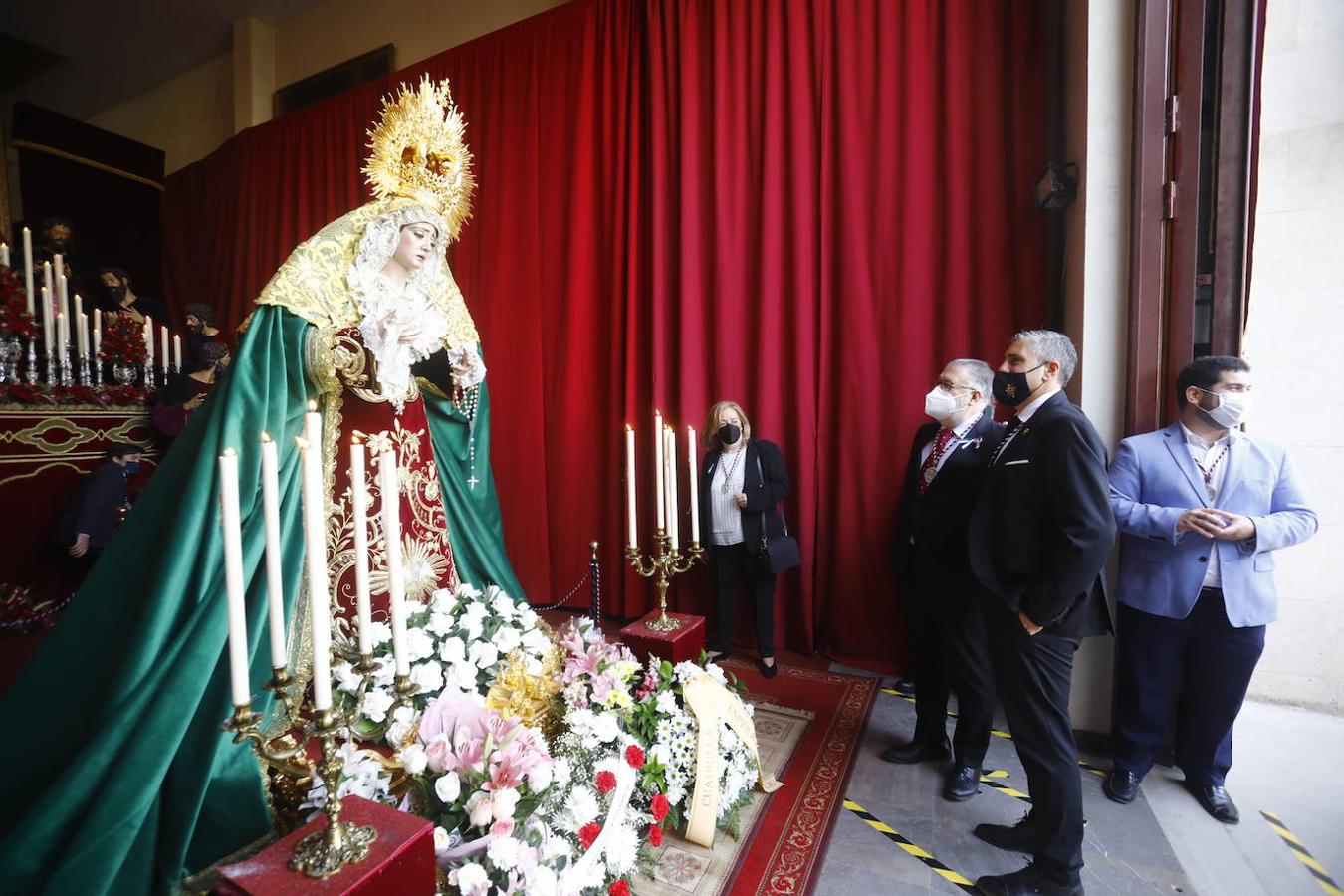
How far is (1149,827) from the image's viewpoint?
208 cm

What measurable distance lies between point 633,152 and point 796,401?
1.91 metres

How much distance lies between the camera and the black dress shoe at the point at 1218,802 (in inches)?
83.4

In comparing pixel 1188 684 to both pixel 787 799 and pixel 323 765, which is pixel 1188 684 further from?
pixel 323 765

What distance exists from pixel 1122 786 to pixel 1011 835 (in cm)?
57

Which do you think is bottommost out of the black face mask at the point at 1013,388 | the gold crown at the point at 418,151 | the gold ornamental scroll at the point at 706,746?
the gold ornamental scroll at the point at 706,746

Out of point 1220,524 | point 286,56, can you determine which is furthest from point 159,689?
point 286,56

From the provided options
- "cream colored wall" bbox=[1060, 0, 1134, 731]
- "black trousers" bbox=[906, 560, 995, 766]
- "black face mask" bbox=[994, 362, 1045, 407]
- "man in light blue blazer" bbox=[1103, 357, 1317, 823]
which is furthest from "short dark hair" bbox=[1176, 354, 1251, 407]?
"black trousers" bbox=[906, 560, 995, 766]

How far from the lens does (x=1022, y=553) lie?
186 cm

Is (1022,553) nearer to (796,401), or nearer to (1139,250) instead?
(1139,250)

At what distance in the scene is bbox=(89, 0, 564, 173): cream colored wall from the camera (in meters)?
5.21

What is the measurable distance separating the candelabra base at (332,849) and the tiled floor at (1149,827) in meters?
1.37

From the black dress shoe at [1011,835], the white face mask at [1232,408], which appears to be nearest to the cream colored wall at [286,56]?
the white face mask at [1232,408]

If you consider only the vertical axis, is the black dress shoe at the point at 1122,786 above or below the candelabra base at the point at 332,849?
below

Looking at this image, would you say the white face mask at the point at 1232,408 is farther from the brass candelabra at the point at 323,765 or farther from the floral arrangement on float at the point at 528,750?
the brass candelabra at the point at 323,765
